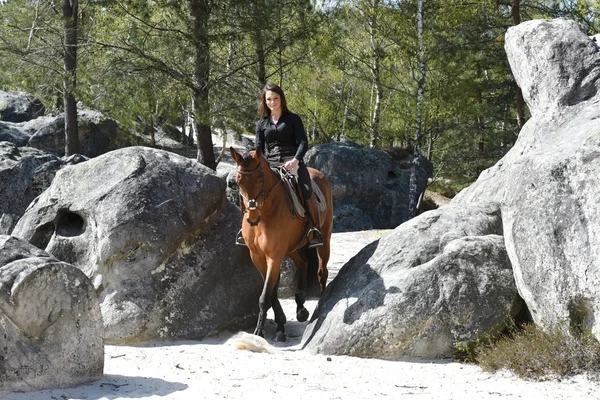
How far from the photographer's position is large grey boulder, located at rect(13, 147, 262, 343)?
8008 mm

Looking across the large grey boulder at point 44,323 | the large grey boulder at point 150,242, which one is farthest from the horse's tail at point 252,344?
the large grey boulder at point 44,323

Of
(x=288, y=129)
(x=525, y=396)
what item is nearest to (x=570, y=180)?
(x=525, y=396)

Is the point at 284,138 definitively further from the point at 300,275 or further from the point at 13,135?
the point at 13,135

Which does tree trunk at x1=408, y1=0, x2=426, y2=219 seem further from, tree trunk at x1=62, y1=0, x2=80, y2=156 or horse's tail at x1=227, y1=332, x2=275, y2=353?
horse's tail at x1=227, y1=332, x2=275, y2=353

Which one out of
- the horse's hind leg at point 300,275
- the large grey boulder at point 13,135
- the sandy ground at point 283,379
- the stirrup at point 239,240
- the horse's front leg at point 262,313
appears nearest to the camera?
the sandy ground at point 283,379

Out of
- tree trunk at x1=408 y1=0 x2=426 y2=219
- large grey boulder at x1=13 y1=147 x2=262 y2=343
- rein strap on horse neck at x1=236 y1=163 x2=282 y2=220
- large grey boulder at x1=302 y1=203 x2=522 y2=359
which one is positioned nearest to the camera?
large grey boulder at x1=302 y1=203 x2=522 y2=359

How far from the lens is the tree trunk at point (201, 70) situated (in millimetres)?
13312

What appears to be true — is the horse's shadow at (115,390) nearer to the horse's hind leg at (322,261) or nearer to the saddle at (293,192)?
the saddle at (293,192)

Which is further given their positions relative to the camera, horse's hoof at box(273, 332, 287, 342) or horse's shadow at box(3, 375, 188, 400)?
horse's hoof at box(273, 332, 287, 342)

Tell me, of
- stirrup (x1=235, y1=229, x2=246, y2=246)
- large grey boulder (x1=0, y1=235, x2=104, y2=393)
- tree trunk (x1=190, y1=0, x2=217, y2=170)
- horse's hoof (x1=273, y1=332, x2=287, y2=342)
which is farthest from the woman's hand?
tree trunk (x1=190, y1=0, x2=217, y2=170)

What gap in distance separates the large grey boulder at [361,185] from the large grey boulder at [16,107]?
39.9 ft

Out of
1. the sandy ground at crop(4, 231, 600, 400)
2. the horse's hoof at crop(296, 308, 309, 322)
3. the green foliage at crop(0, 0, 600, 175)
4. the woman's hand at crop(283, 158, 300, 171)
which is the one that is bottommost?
the sandy ground at crop(4, 231, 600, 400)

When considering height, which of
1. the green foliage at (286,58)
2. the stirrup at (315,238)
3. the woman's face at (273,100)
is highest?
the green foliage at (286,58)

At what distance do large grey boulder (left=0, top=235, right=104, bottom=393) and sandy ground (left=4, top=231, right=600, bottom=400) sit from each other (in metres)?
0.13
